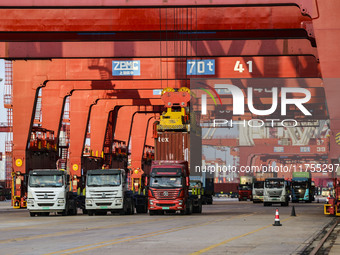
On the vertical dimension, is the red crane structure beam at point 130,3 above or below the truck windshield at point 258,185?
above

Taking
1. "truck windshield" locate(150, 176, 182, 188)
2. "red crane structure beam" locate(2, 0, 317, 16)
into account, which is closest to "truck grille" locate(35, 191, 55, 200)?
"truck windshield" locate(150, 176, 182, 188)

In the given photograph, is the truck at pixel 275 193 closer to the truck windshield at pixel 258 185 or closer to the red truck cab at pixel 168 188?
the truck windshield at pixel 258 185

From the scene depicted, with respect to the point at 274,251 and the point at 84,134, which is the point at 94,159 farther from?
the point at 274,251

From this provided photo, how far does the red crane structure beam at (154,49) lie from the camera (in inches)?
1415

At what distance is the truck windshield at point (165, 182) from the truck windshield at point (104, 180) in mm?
1777

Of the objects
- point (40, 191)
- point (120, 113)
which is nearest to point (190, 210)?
point (40, 191)

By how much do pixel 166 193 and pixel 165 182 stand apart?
0.55 metres

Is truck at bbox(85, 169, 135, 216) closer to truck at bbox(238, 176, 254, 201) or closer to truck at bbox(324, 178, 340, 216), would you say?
truck at bbox(324, 178, 340, 216)

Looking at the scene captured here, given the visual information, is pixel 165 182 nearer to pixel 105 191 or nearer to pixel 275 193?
pixel 105 191

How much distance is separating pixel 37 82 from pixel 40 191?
10.6 m

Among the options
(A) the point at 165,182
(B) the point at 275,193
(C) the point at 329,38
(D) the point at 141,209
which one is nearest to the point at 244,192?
(B) the point at 275,193

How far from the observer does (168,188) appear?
1395 inches

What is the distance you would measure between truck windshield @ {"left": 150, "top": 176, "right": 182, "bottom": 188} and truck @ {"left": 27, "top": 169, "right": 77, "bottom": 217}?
4.38 metres

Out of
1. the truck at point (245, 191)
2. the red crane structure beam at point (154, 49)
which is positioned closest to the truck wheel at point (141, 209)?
the red crane structure beam at point (154, 49)
